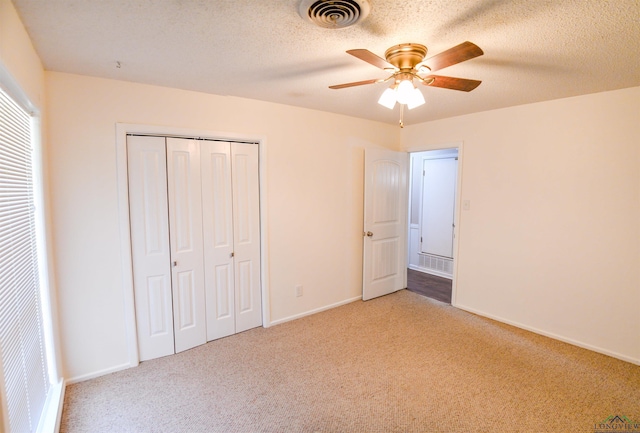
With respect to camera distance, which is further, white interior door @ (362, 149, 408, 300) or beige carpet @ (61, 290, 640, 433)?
white interior door @ (362, 149, 408, 300)

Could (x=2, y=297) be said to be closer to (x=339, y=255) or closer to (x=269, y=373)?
(x=269, y=373)

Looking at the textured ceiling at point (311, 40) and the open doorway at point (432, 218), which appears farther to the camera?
the open doorway at point (432, 218)

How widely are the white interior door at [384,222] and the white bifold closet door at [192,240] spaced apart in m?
1.49

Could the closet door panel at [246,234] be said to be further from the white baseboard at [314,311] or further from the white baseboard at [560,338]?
the white baseboard at [560,338]

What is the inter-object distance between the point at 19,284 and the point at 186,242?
125 centimetres

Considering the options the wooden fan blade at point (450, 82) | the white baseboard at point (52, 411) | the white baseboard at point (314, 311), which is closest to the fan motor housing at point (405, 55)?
the wooden fan blade at point (450, 82)

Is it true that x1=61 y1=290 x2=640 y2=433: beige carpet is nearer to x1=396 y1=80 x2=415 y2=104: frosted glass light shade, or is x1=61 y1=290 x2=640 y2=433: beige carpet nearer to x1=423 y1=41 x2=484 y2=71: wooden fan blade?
x1=396 y1=80 x2=415 y2=104: frosted glass light shade

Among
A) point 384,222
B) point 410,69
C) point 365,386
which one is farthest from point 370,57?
→ point 384,222

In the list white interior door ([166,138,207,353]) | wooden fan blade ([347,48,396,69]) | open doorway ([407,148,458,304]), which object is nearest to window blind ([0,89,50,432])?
white interior door ([166,138,207,353])

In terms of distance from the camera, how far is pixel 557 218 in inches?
118

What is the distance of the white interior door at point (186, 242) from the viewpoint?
2.70m

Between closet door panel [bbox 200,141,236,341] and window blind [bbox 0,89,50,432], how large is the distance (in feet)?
3.93

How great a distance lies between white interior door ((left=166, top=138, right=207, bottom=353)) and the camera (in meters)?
2.70

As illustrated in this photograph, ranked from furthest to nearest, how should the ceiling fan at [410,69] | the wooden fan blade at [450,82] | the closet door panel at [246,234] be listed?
the closet door panel at [246,234] < the wooden fan blade at [450,82] < the ceiling fan at [410,69]
